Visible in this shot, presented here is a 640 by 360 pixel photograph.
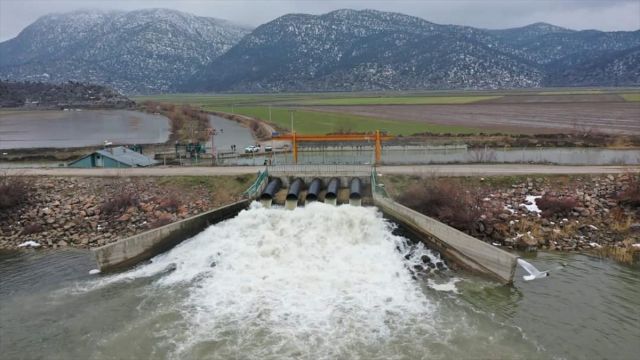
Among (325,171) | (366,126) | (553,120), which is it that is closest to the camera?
(325,171)

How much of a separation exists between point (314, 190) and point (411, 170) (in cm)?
801

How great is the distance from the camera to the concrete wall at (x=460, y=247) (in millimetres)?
19953

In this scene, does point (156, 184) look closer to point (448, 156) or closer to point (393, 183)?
point (393, 183)

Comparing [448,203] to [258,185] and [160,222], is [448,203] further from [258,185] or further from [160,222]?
[160,222]

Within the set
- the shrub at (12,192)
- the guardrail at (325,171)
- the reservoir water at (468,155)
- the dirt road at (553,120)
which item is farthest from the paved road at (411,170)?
the dirt road at (553,120)

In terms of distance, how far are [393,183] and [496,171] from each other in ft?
24.6

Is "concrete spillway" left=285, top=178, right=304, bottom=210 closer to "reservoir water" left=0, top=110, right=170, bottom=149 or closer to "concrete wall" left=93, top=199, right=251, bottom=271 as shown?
"concrete wall" left=93, top=199, right=251, bottom=271

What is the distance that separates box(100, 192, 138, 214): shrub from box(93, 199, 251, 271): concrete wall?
6196 millimetres

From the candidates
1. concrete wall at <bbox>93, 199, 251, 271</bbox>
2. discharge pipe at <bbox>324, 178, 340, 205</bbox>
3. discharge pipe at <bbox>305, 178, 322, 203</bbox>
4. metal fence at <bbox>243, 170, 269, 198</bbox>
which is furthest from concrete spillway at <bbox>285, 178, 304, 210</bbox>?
concrete wall at <bbox>93, 199, 251, 271</bbox>

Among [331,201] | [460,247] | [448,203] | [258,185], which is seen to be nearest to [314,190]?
[331,201]

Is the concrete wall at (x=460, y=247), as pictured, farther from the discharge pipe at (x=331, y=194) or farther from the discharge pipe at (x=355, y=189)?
the discharge pipe at (x=331, y=194)

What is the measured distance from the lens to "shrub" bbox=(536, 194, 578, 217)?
85.6 ft

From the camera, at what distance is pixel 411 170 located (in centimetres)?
3256

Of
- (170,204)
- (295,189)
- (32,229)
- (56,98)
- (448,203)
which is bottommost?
(32,229)
